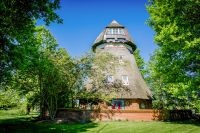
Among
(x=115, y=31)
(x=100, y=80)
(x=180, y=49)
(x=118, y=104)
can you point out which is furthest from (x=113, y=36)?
(x=180, y=49)

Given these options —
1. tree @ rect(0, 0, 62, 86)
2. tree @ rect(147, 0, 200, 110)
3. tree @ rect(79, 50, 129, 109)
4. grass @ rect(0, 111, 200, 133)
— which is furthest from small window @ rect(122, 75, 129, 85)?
tree @ rect(0, 0, 62, 86)

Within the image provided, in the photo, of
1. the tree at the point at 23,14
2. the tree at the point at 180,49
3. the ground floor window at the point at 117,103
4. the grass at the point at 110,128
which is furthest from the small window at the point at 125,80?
the tree at the point at 23,14

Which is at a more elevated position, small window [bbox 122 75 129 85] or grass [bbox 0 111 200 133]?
small window [bbox 122 75 129 85]

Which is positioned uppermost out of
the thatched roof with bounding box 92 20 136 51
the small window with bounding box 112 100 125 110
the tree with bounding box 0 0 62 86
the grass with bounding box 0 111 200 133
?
the thatched roof with bounding box 92 20 136 51

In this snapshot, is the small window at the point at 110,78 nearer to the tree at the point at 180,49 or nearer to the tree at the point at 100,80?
the tree at the point at 100,80

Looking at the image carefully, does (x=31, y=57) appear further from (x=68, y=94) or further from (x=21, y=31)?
(x=68, y=94)

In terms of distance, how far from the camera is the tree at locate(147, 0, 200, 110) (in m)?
21.1

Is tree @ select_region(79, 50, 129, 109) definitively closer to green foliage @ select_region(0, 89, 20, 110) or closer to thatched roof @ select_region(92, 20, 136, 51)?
green foliage @ select_region(0, 89, 20, 110)

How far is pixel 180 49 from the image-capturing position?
22906 mm

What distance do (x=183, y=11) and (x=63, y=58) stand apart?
14.9m

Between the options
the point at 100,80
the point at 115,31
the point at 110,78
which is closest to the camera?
the point at 100,80

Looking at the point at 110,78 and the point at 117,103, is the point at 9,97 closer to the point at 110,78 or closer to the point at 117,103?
the point at 110,78

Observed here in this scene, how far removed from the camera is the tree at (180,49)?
21.1 metres

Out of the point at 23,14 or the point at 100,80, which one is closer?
the point at 23,14
